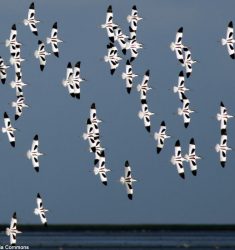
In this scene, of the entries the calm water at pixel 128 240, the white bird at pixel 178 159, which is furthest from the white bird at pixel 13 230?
the white bird at pixel 178 159

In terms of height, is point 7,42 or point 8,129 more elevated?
point 7,42

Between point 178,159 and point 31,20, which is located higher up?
point 31,20

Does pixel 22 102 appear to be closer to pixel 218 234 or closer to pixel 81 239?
pixel 81 239

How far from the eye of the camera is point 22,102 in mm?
153500

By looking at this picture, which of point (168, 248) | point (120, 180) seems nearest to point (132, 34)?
point (120, 180)

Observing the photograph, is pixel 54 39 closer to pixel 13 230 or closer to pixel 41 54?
pixel 41 54

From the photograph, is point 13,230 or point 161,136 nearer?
point 13,230

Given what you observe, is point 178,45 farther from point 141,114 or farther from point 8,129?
point 8,129

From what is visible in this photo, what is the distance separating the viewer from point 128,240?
150 metres

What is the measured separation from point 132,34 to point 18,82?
367 inches

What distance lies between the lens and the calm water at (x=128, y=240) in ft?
458

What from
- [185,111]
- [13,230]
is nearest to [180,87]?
[185,111]

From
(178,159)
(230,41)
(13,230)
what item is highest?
(230,41)

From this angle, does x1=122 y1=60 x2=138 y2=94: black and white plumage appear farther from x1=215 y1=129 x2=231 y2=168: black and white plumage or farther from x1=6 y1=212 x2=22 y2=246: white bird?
x1=6 y1=212 x2=22 y2=246: white bird
